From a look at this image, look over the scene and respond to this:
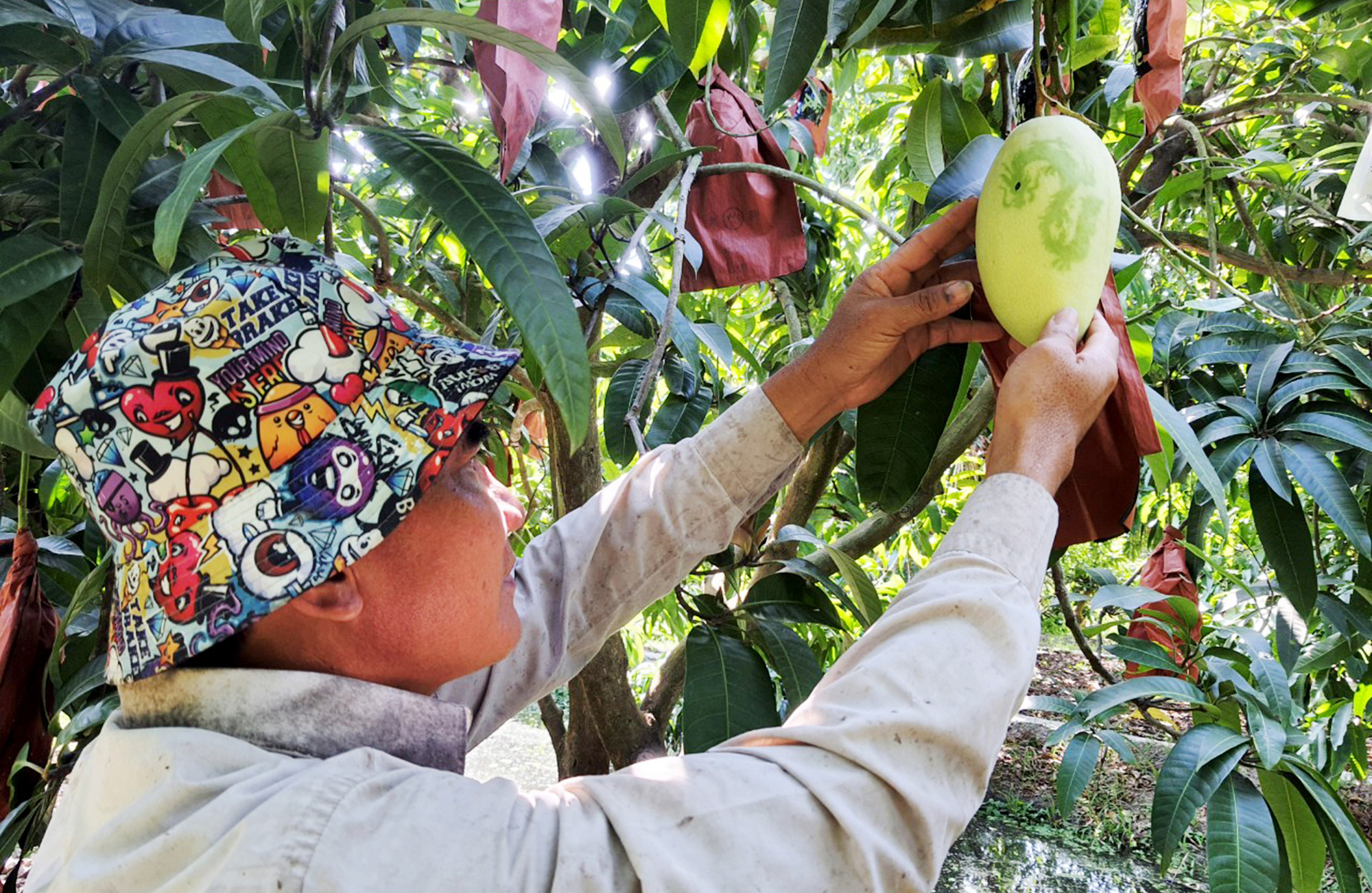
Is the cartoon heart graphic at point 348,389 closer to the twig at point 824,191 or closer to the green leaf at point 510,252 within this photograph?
the green leaf at point 510,252

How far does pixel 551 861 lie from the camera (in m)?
0.64

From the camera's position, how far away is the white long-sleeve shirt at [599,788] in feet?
2.03

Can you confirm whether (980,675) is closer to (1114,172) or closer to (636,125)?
(1114,172)

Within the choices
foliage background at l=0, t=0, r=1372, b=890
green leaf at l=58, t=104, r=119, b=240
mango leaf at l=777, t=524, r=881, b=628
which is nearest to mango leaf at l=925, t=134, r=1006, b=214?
foliage background at l=0, t=0, r=1372, b=890

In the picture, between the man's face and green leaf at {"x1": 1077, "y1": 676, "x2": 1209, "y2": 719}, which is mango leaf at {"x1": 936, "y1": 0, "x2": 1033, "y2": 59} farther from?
green leaf at {"x1": 1077, "y1": 676, "x2": 1209, "y2": 719}

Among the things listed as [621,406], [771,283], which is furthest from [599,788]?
[771,283]

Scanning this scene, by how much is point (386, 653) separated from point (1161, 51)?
845mm

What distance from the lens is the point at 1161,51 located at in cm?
93

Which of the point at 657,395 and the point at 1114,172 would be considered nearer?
the point at 1114,172

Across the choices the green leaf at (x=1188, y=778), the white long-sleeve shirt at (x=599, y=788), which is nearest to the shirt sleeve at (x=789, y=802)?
the white long-sleeve shirt at (x=599, y=788)

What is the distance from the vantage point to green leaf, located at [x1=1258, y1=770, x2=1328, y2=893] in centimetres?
147

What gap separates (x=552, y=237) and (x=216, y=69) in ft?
1.34

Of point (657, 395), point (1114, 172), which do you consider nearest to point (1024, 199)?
point (1114, 172)

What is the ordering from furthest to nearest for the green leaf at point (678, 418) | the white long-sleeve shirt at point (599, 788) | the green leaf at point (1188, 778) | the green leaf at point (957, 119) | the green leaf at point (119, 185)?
1. the green leaf at point (678, 418)
2. the green leaf at point (1188, 778)
3. the green leaf at point (957, 119)
4. the green leaf at point (119, 185)
5. the white long-sleeve shirt at point (599, 788)
